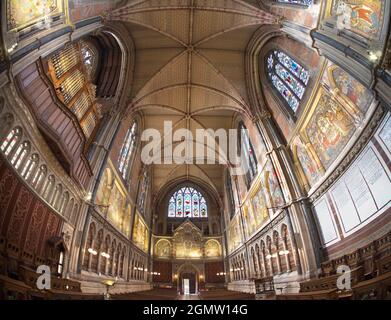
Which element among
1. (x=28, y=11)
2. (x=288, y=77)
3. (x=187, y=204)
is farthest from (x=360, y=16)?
(x=187, y=204)

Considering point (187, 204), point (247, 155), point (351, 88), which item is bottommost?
point (351, 88)

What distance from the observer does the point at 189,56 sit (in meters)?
20.7

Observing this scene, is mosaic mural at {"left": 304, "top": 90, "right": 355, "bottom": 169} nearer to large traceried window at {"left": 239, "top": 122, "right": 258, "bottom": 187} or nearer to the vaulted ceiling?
the vaulted ceiling

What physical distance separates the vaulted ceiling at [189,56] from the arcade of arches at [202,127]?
0.12 meters

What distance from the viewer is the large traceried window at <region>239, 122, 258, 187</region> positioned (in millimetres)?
21969

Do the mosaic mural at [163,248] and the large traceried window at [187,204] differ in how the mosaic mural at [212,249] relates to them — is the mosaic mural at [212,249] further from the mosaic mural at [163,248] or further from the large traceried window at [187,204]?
the mosaic mural at [163,248]

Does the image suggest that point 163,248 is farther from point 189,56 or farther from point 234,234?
point 189,56

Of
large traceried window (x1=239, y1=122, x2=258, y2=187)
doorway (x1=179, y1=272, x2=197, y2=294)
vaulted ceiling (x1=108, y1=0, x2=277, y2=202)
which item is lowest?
doorway (x1=179, y1=272, x2=197, y2=294)

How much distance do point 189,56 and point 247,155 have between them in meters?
11.1

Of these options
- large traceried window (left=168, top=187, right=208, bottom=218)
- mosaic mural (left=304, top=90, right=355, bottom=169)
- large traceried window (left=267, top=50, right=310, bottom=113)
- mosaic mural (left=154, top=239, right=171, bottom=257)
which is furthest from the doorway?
large traceried window (left=267, top=50, right=310, bottom=113)

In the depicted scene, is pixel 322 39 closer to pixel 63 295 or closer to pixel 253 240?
pixel 63 295

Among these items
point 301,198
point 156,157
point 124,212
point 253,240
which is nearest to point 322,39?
point 301,198

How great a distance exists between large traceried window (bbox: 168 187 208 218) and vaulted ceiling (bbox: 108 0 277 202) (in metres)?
14.2
